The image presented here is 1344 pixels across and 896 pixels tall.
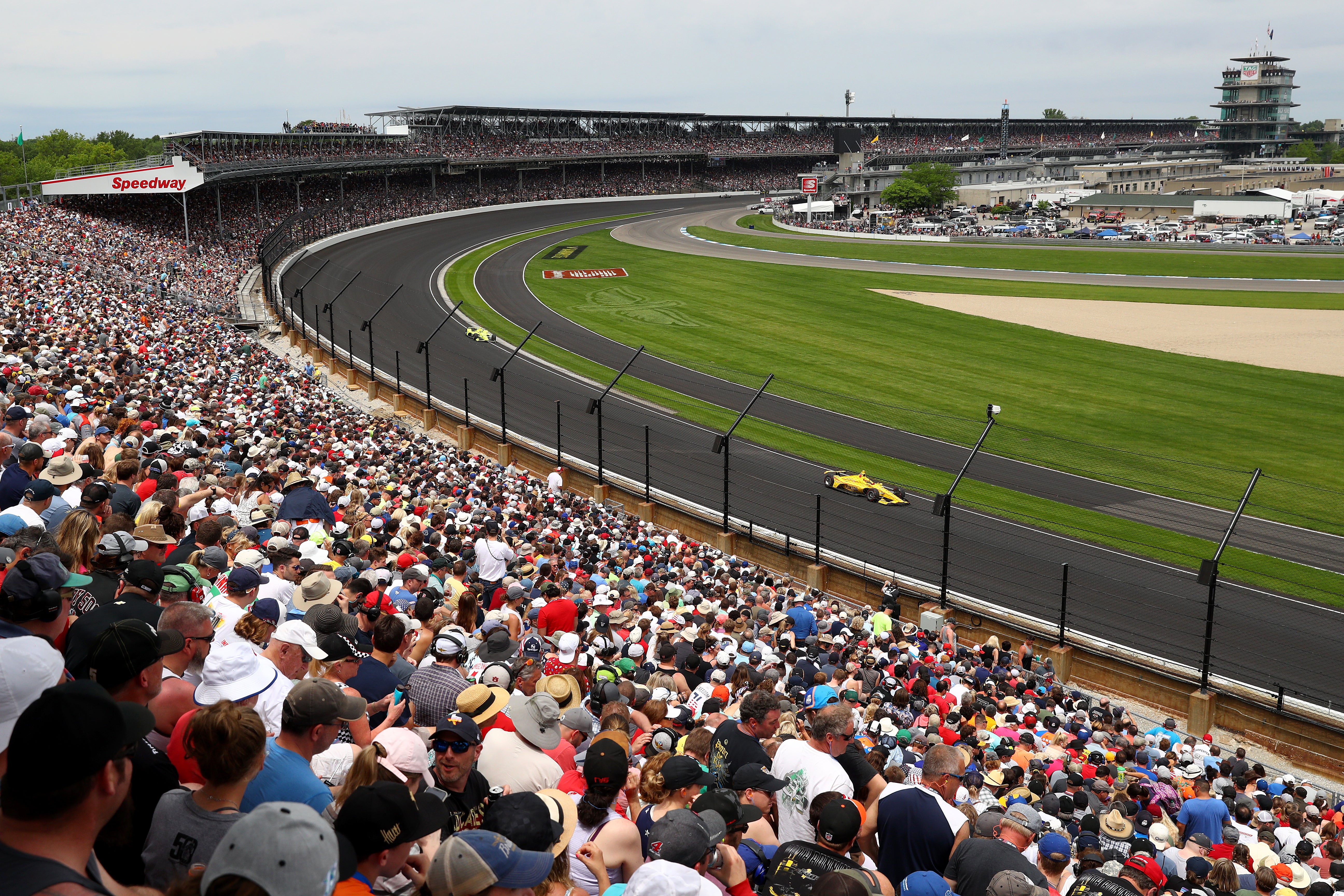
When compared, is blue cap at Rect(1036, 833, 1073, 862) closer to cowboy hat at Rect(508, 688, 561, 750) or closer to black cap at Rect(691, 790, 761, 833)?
black cap at Rect(691, 790, 761, 833)

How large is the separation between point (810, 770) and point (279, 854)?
3696 mm

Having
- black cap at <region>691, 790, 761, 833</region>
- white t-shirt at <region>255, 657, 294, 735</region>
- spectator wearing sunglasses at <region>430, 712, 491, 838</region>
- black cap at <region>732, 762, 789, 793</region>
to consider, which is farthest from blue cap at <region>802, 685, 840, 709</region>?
white t-shirt at <region>255, 657, 294, 735</region>

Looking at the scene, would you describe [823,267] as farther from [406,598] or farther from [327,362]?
[406,598]

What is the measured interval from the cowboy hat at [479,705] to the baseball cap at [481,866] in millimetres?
2059

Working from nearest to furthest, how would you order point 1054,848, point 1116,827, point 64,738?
point 64,738 < point 1054,848 < point 1116,827

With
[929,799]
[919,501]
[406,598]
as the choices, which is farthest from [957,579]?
[929,799]

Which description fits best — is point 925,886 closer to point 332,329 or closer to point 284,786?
point 284,786

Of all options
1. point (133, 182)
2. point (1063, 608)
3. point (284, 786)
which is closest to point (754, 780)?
point (284, 786)

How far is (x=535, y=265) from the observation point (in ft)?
218

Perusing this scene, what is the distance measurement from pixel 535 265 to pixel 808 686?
58.5m

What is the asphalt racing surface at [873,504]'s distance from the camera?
64.2 feet

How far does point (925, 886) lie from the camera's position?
540 centimetres

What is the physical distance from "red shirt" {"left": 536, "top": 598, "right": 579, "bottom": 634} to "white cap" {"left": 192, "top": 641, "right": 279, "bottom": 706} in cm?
495

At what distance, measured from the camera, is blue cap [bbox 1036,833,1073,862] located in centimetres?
652
